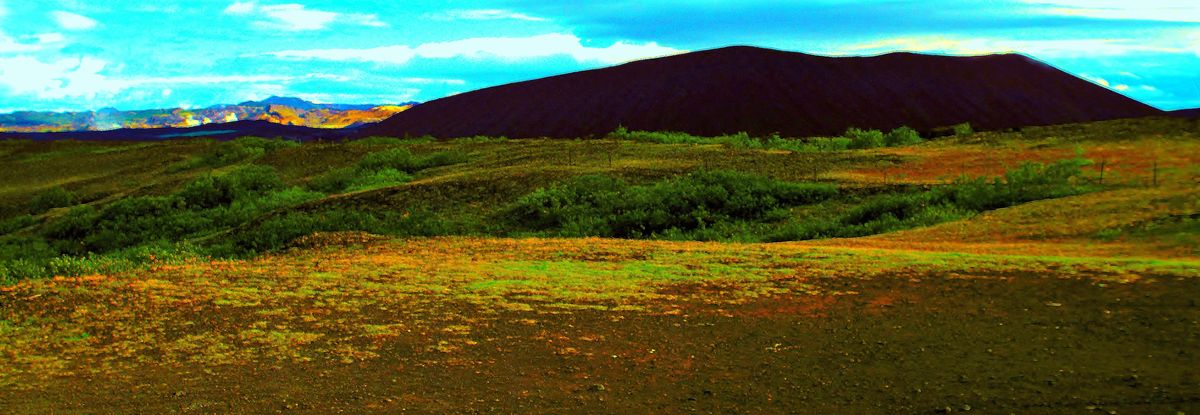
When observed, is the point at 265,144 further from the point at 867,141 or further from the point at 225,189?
the point at 867,141

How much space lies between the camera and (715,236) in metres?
19.1

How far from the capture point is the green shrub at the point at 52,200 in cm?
3362

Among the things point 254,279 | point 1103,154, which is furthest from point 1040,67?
point 254,279

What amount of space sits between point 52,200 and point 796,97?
45669 millimetres

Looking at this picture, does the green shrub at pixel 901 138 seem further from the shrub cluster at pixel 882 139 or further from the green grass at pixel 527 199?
the green grass at pixel 527 199

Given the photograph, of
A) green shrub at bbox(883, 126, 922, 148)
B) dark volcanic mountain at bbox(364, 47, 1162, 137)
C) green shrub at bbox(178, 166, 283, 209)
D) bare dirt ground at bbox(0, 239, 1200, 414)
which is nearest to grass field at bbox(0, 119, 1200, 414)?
bare dirt ground at bbox(0, 239, 1200, 414)

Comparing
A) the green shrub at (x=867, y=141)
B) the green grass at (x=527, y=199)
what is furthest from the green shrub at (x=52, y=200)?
the green shrub at (x=867, y=141)

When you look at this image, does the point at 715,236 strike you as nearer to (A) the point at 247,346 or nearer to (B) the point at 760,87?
(A) the point at 247,346

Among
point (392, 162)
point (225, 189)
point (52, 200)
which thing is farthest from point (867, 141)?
point (52, 200)

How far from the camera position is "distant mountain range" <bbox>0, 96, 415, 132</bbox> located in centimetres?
14175

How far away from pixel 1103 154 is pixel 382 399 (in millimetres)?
26901

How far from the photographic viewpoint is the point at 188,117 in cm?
16362

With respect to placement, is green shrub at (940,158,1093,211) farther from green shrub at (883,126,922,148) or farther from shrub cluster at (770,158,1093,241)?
green shrub at (883,126,922,148)

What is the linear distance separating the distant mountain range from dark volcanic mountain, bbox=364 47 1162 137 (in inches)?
2643
